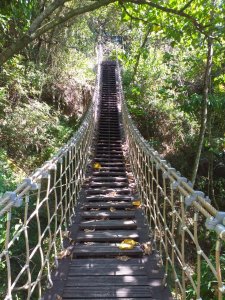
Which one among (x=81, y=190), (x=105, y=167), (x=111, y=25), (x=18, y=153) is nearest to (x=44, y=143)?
(x=18, y=153)

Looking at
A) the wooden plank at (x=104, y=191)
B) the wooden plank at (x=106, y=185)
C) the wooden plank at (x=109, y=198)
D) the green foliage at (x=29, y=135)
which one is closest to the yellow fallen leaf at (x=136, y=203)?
the wooden plank at (x=109, y=198)

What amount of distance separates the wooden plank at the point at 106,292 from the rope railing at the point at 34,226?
0.16 m

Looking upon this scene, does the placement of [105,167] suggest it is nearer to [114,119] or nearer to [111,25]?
[114,119]

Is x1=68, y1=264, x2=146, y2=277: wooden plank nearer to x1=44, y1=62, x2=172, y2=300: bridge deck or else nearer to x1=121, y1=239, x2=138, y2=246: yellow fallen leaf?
x1=44, y1=62, x2=172, y2=300: bridge deck

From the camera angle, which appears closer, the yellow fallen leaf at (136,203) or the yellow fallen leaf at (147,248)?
the yellow fallen leaf at (147,248)

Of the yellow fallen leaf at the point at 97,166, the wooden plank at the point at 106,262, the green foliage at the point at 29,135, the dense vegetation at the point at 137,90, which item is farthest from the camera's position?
the green foliage at the point at 29,135

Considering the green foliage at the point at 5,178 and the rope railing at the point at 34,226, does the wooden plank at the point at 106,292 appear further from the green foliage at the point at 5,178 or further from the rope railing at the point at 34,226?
the green foliage at the point at 5,178

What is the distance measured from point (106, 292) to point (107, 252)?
493 mm

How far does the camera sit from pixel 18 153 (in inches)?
238

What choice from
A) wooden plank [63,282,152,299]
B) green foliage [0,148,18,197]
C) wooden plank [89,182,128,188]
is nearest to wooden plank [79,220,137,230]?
wooden plank [63,282,152,299]

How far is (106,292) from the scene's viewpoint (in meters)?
1.92

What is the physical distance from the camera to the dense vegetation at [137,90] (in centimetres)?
451

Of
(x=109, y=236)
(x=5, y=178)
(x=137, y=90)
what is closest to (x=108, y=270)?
(x=109, y=236)

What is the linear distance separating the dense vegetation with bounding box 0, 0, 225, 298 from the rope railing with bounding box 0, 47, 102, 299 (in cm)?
73
